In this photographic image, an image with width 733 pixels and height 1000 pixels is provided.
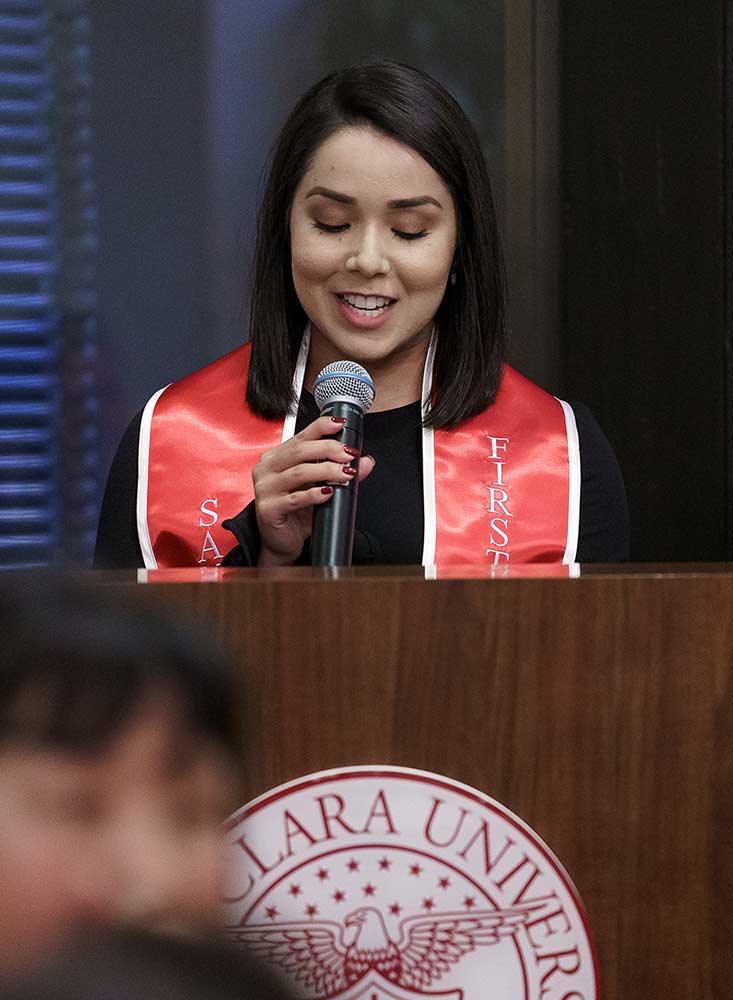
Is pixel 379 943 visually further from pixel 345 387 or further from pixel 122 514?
pixel 122 514

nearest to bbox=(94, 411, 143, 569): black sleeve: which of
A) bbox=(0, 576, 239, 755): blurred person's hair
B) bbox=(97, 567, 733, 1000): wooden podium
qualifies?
bbox=(97, 567, 733, 1000): wooden podium

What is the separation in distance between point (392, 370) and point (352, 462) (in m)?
0.51

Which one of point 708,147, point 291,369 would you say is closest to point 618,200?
point 708,147

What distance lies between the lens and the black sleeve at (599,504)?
66.7 inches

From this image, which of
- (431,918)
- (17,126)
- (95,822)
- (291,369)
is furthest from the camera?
(17,126)

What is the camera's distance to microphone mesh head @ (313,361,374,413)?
4.21 ft

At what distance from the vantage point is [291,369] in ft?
5.67

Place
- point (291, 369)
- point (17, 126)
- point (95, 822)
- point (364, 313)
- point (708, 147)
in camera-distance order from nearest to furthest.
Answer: point (95, 822), point (364, 313), point (291, 369), point (708, 147), point (17, 126)

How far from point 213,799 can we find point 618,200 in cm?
221

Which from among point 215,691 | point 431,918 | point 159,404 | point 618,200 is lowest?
point 431,918

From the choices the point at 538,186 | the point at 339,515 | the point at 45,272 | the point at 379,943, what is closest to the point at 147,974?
the point at 379,943

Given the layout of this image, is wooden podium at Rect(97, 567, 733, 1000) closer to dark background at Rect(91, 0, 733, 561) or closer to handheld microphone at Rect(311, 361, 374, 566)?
handheld microphone at Rect(311, 361, 374, 566)

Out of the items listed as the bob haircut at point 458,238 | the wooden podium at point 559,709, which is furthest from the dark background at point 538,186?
the wooden podium at point 559,709

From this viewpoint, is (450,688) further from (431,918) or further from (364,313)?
(364,313)
